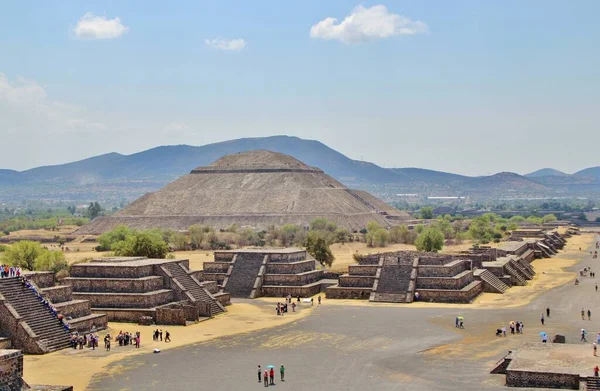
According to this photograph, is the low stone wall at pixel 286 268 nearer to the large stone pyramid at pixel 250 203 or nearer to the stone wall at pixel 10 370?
the stone wall at pixel 10 370

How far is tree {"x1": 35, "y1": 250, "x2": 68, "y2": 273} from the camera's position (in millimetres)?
69812

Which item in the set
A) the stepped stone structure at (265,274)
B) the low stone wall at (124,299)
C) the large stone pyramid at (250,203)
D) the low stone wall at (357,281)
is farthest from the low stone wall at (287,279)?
the large stone pyramid at (250,203)

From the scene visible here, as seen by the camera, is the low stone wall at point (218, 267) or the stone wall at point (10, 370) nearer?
the stone wall at point (10, 370)

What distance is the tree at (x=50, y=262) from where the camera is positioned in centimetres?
6981

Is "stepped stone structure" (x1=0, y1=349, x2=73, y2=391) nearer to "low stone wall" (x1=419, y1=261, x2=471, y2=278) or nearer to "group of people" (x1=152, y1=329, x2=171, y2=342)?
"group of people" (x1=152, y1=329, x2=171, y2=342)

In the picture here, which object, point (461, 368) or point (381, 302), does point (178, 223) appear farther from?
point (461, 368)

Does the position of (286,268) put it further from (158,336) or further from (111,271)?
(158,336)

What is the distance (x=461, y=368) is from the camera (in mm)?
36969

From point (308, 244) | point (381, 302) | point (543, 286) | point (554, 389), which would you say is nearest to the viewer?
point (554, 389)

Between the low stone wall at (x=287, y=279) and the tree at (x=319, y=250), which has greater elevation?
the tree at (x=319, y=250)

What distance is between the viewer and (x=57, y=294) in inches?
1847

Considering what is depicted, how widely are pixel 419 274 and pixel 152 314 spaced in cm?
2142

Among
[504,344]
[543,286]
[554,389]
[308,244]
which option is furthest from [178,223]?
[554,389]

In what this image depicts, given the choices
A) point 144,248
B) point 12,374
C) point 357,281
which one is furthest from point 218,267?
point 12,374
